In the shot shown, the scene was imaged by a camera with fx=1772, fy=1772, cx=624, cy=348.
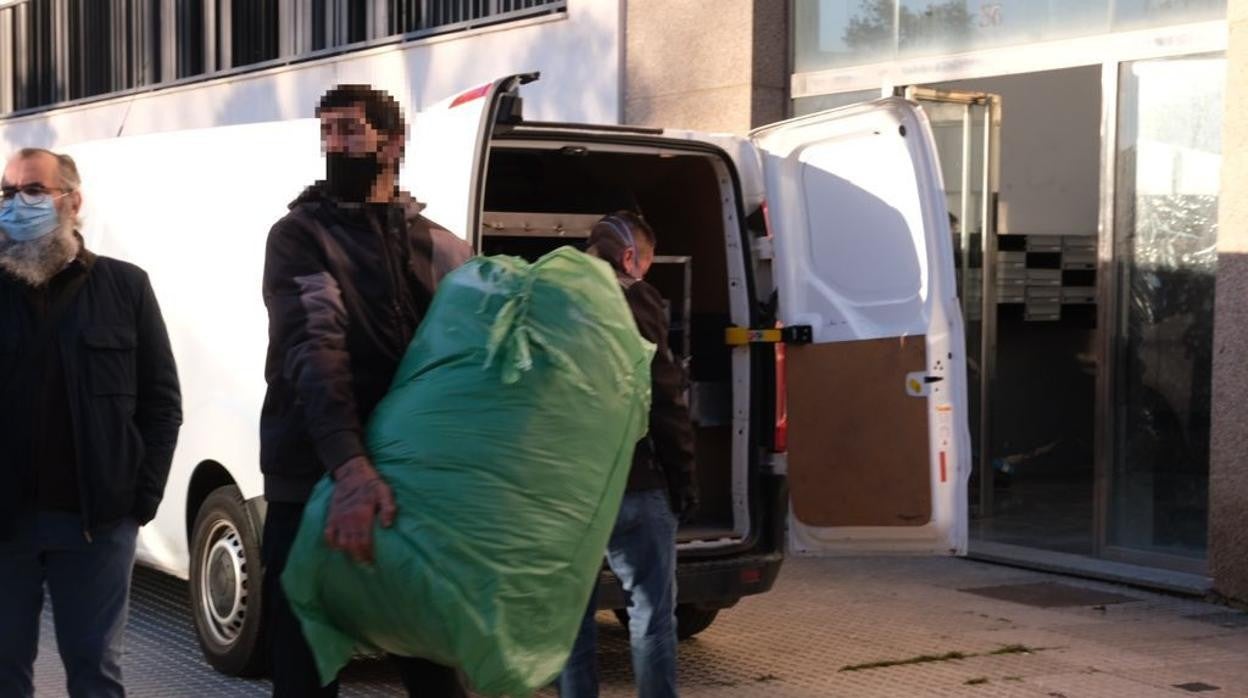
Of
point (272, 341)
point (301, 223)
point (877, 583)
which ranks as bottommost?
point (877, 583)

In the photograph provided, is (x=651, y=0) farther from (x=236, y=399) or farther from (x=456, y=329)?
(x=456, y=329)

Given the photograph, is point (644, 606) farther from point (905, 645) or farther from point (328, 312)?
point (905, 645)

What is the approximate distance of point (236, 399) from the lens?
22.7 ft

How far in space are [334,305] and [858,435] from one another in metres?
3.43

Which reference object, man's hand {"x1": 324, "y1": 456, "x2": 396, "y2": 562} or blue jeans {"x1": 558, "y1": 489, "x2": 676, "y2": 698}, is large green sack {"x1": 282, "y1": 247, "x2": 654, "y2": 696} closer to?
man's hand {"x1": 324, "y1": 456, "x2": 396, "y2": 562}

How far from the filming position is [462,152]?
5992mm

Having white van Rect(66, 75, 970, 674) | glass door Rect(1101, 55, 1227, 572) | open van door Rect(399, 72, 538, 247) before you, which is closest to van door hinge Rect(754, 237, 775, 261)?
white van Rect(66, 75, 970, 674)

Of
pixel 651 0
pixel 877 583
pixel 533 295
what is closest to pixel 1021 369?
pixel 877 583

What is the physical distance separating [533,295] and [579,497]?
0.45 meters

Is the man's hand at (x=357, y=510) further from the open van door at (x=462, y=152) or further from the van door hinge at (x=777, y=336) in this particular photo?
the van door hinge at (x=777, y=336)

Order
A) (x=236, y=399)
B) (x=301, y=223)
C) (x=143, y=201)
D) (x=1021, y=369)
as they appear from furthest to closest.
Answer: (x=1021, y=369) < (x=143, y=201) < (x=236, y=399) < (x=301, y=223)

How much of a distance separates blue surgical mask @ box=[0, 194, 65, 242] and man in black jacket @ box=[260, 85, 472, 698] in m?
0.80

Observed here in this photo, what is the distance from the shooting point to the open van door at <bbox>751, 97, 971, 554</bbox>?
6.66m

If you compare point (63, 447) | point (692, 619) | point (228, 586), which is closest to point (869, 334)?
point (692, 619)
